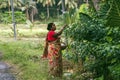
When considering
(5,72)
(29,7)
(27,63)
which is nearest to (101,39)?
(5,72)

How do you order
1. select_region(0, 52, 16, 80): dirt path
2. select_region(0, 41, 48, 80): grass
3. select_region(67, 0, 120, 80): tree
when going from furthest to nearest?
select_region(0, 52, 16, 80): dirt path → select_region(0, 41, 48, 80): grass → select_region(67, 0, 120, 80): tree

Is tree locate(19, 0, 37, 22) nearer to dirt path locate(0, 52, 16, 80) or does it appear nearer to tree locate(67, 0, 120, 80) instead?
dirt path locate(0, 52, 16, 80)

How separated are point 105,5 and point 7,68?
178 inches

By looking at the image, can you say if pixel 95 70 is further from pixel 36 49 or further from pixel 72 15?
pixel 36 49

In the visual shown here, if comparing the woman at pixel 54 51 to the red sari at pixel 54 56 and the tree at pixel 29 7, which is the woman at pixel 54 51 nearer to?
the red sari at pixel 54 56

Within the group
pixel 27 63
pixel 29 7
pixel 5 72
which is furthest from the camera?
pixel 29 7

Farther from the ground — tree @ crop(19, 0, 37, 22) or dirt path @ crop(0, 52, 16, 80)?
dirt path @ crop(0, 52, 16, 80)

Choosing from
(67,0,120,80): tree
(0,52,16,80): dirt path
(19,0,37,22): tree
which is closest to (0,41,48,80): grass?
(0,52,16,80): dirt path

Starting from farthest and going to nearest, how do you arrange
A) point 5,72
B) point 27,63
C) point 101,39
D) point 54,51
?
point 27,63
point 5,72
point 54,51
point 101,39

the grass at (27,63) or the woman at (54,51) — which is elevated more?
the woman at (54,51)

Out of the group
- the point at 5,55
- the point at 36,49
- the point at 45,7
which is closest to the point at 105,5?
the point at 5,55

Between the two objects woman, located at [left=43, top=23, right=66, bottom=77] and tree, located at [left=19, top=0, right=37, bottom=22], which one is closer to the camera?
woman, located at [left=43, top=23, right=66, bottom=77]

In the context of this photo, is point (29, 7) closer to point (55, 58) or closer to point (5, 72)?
point (5, 72)

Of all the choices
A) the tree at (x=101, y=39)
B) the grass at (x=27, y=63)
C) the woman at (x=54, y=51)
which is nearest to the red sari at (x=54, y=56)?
the woman at (x=54, y=51)
